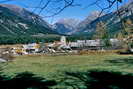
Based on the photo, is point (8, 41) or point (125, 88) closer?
point (125, 88)

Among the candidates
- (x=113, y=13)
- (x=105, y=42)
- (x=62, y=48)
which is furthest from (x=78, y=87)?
(x=105, y=42)

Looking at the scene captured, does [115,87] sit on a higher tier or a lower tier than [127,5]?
lower

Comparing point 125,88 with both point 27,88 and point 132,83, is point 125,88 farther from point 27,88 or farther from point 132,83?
point 27,88

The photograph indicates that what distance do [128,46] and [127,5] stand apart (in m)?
49.9

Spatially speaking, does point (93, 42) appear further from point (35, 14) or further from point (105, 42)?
point (35, 14)

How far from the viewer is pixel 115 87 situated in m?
9.84

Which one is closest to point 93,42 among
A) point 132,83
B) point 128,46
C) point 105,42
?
point 105,42

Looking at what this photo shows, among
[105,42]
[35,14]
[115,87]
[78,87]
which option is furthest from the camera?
[105,42]

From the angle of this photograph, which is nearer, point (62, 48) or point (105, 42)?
point (62, 48)

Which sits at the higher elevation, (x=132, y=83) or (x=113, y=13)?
(x=113, y=13)

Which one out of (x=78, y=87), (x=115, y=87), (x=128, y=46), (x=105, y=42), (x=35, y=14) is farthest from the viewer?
(x=105, y=42)

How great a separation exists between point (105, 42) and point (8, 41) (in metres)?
68.8

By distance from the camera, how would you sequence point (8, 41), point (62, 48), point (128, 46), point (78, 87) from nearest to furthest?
point (78, 87) < point (128, 46) < point (62, 48) < point (8, 41)

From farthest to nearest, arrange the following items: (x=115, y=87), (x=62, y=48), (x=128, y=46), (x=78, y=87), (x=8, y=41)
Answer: (x=8, y=41) < (x=62, y=48) < (x=128, y=46) < (x=115, y=87) < (x=78, y=87)
